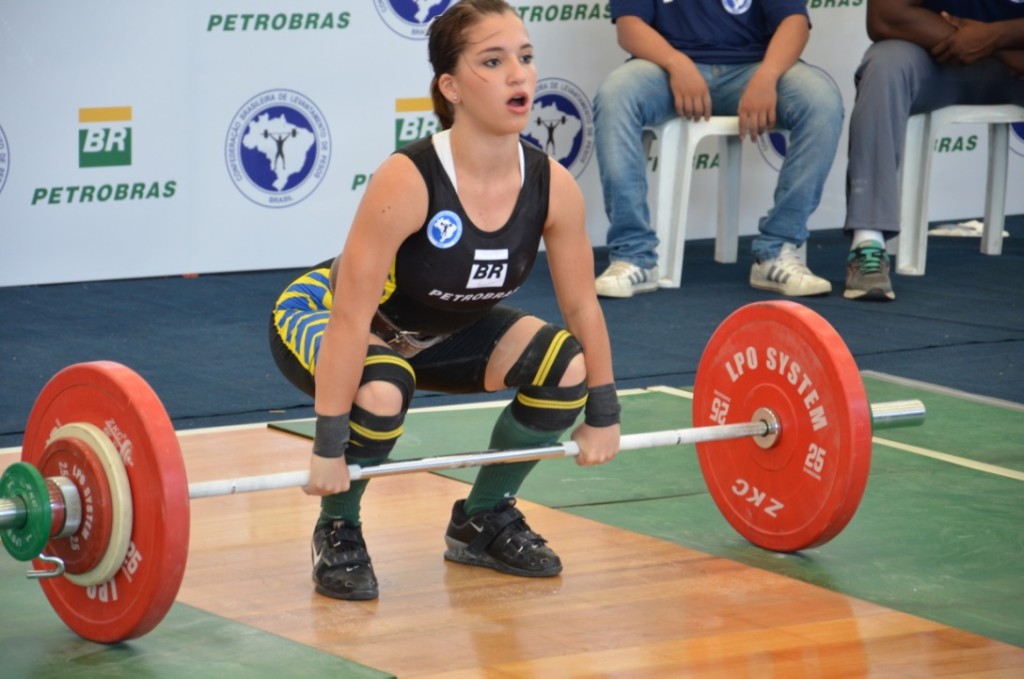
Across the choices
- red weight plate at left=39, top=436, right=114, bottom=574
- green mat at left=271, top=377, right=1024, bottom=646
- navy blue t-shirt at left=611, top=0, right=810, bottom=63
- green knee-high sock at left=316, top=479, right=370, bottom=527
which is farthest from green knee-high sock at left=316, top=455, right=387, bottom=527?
navy blue t-shirt at left=611, top=0, right=810, bottom=63

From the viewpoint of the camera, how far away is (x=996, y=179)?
606 cm

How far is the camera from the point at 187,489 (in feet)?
7.30

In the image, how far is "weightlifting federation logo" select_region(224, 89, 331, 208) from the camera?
5.48m

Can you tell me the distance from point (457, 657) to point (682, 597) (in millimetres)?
436

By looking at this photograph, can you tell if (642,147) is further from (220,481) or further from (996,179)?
(220,481)

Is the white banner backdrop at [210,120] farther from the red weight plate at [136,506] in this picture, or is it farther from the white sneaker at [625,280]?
the red weight plate at [136,506]

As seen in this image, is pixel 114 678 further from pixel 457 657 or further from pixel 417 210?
pixel 417 210

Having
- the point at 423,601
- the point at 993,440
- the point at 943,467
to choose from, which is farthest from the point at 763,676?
the point at 993,440

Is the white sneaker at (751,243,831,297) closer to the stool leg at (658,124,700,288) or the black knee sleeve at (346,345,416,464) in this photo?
the stool leg at (658,124,700,288)

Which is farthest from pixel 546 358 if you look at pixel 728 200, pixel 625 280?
pixel 728 200

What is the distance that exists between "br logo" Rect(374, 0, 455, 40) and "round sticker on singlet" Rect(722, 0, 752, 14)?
955mm

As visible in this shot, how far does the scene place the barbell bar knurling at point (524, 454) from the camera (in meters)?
2.37

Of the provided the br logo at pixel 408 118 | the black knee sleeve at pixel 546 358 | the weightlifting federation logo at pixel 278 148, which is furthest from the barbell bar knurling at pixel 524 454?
the br logo at pixel 408 118

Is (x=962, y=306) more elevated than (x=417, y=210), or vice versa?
(x=417, y=210)
